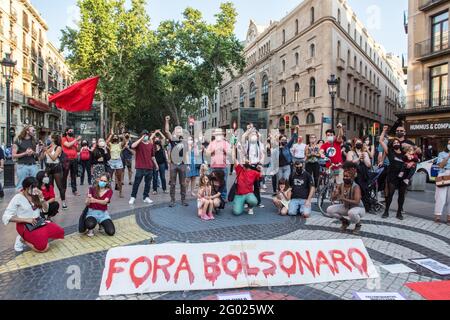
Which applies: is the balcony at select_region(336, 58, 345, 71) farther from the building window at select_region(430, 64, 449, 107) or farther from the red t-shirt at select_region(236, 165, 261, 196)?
the red t-shirt at select_region(236, 165, 261, 196)

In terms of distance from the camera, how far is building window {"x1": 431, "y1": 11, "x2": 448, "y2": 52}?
22.6 m

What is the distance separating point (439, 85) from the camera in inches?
919

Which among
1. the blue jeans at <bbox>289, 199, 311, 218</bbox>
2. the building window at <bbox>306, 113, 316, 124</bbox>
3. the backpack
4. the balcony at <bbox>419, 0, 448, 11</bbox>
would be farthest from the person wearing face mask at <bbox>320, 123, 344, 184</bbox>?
the building window at <bbox>306, 113, 316, 124</bbox>

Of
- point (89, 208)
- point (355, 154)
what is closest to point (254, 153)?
point (355, 154)

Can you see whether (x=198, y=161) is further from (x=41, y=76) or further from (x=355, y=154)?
(x=41, y=76)

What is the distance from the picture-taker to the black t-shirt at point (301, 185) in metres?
7.36

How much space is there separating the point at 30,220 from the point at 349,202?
5434mm

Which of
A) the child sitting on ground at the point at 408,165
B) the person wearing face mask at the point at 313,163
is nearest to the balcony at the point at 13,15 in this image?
the person wearing face mask at the point at 313,163

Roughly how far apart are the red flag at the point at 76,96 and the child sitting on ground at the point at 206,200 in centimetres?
353

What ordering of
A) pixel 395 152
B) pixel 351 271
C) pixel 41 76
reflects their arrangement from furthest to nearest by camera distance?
pixel 41 76
pixel 395 152
pixel 351 271

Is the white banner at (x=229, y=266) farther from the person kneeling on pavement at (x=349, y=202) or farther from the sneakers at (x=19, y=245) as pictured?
the sneakers at (x=19, y=245)

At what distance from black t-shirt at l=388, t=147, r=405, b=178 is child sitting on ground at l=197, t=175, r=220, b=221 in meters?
4.06

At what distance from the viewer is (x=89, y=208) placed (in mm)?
5867
